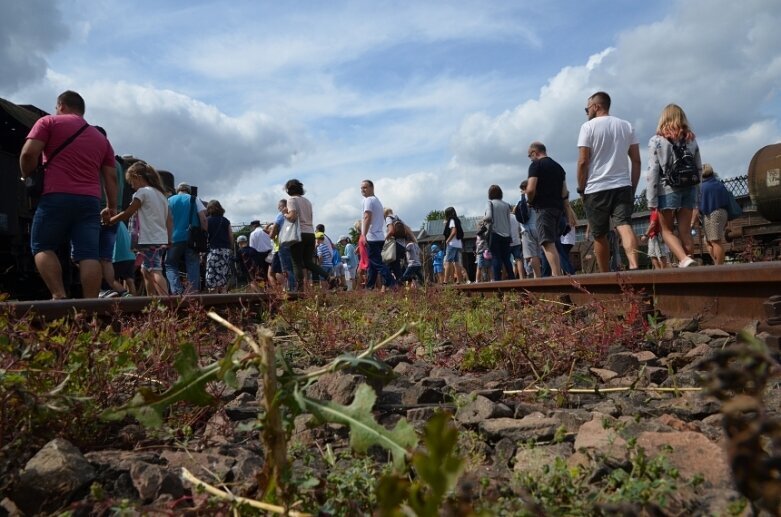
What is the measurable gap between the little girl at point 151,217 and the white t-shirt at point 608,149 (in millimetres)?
4746

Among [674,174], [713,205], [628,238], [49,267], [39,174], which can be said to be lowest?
[628,238]

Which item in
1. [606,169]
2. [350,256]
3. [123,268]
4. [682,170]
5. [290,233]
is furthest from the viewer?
[350,256]

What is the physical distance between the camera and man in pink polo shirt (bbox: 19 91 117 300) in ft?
19.1

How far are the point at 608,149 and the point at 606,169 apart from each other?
211 millimetres

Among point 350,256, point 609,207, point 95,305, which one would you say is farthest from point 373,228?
point 350,256

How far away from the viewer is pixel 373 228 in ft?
38.5

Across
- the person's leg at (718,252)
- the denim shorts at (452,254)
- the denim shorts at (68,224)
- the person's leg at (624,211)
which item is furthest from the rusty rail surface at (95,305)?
the denim shorts at (452,254)

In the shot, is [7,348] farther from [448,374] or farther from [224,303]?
[224,303]

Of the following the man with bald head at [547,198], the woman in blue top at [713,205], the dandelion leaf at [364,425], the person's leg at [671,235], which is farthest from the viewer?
the woman in blue top at [713,205]

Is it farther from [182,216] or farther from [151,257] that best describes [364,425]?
[182,216]

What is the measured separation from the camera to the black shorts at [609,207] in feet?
23.3

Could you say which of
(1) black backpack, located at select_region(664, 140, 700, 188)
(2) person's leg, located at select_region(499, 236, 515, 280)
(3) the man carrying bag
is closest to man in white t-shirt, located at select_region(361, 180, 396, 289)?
(2) person's leg, located at select_region(499, 236, 515, 280)

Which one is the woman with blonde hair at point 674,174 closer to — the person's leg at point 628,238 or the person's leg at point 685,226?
the person's leg at point 685,226

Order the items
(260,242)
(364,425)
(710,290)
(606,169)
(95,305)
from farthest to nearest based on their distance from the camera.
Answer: (260,242), (606,169), (95,305), (710,290), (364,425)
